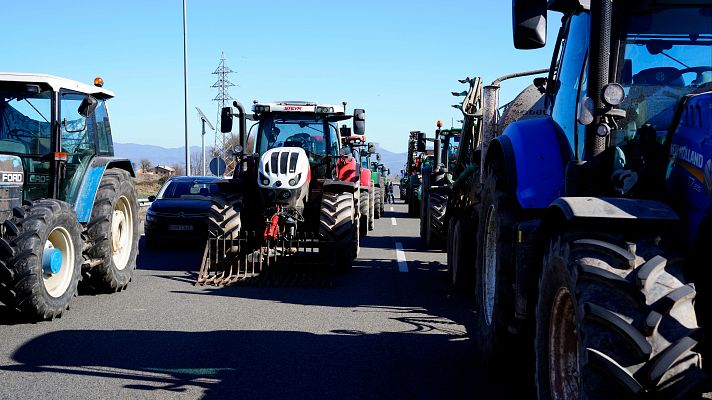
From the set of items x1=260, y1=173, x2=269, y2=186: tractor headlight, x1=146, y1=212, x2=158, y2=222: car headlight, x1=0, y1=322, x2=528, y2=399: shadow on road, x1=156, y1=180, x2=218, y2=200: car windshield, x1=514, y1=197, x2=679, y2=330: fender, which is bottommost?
x1=0, y1=322, x2=528, y2=399: shadow on road

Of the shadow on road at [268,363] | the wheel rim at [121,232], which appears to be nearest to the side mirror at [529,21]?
the shadow on road at [268,363]

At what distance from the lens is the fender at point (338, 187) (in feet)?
40.5

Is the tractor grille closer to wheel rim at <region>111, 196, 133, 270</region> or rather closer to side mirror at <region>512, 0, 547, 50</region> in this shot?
wheel rim at <region>111, 196, 133, 270</region>

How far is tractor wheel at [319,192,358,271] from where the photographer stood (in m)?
11.5

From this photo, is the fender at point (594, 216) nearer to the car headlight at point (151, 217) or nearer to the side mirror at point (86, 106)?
the side mirror at point (86, 106)

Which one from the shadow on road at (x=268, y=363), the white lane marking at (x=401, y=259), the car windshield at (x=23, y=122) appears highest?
the car windshield at (x=23, y=122)

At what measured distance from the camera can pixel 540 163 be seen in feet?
18.3

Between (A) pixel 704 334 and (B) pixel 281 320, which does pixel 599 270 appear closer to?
(A) pixel 704 334

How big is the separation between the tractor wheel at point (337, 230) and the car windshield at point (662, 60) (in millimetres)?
7100

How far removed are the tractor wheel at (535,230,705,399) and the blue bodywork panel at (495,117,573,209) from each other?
5.57 feet

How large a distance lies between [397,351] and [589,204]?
3.45 meters

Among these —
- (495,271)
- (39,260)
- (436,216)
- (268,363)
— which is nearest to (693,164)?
(495,271)

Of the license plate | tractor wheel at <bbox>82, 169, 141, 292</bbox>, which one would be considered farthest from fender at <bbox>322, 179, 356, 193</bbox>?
the license plate

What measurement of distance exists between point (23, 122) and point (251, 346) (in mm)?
4007
